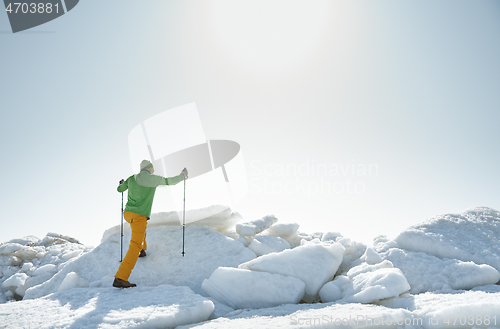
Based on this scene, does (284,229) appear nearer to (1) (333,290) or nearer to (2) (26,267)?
(1) (333,290)

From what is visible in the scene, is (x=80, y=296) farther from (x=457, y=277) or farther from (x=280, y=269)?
(x=457, y=277)

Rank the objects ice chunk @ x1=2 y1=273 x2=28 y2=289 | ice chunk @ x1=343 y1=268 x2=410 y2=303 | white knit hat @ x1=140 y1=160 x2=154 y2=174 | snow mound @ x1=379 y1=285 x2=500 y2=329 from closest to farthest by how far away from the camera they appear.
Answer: snow mound @ x1=379 y1=285 x2=500 y2=329, ice chunk @ x1=343 y1=268 x2=410 y2=303, white knit hat @ x1=140 y1=160 x2=154 y2=174, ice chunk @ x1=2 y1=273 x2=28 y2=289

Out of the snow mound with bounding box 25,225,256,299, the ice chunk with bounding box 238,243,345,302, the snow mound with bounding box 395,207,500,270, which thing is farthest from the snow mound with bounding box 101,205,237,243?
the snow mound with bounding box 395,207,500,270

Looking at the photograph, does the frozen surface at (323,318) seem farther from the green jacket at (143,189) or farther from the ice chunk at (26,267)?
the ice chunk at (26,267)

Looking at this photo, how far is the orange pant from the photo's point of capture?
592cm

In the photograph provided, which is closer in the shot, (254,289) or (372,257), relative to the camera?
(254,289)

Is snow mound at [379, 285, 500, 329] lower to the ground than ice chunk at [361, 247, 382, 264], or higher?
higher

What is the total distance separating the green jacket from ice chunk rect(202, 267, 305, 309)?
2.39 metres

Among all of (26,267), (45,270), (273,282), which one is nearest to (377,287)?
(273,282)

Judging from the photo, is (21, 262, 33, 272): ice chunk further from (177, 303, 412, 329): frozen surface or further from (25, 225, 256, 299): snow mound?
(177, 303, 412, 329): frozen surface

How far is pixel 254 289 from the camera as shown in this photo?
5.42 metres

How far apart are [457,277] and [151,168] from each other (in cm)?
731

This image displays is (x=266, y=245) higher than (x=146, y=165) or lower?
lower

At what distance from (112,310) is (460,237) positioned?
8.29 meters
